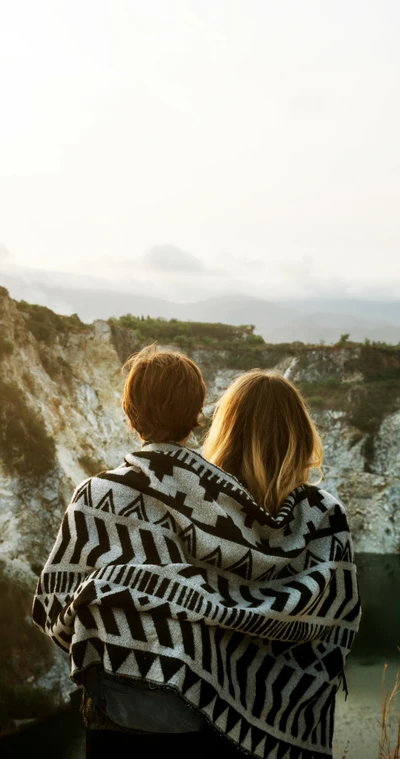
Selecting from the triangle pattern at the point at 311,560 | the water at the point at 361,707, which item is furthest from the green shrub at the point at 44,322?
the triangle pattern at the point at 311,560

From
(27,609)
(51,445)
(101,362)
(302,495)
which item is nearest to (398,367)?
(101,362)

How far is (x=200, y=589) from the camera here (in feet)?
6.09

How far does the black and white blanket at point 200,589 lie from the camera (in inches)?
73.0

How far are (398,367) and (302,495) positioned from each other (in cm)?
3381

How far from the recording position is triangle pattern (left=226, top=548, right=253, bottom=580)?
1.94 meters

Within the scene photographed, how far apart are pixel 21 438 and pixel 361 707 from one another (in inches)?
389

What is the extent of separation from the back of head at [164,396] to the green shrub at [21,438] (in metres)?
14.1

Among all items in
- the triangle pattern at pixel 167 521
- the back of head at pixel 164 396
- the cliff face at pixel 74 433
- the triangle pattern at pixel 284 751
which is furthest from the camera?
the cliff face at pixel 74 433

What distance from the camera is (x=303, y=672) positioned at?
216 cm

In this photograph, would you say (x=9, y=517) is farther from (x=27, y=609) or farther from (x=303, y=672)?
(x=303, y=672)

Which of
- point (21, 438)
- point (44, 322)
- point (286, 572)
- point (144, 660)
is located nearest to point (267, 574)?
point (286, 572)

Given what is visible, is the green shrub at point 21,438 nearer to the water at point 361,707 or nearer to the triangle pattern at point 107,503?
the water at point 361,707

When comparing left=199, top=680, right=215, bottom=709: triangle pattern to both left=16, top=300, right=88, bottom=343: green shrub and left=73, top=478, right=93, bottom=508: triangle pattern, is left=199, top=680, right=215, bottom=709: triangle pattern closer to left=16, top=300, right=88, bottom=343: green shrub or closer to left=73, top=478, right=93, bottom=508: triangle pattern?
left=73, top=478, right=93, bottom=508: triangle pattern

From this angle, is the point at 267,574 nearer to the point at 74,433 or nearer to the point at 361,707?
the point at 361,707
